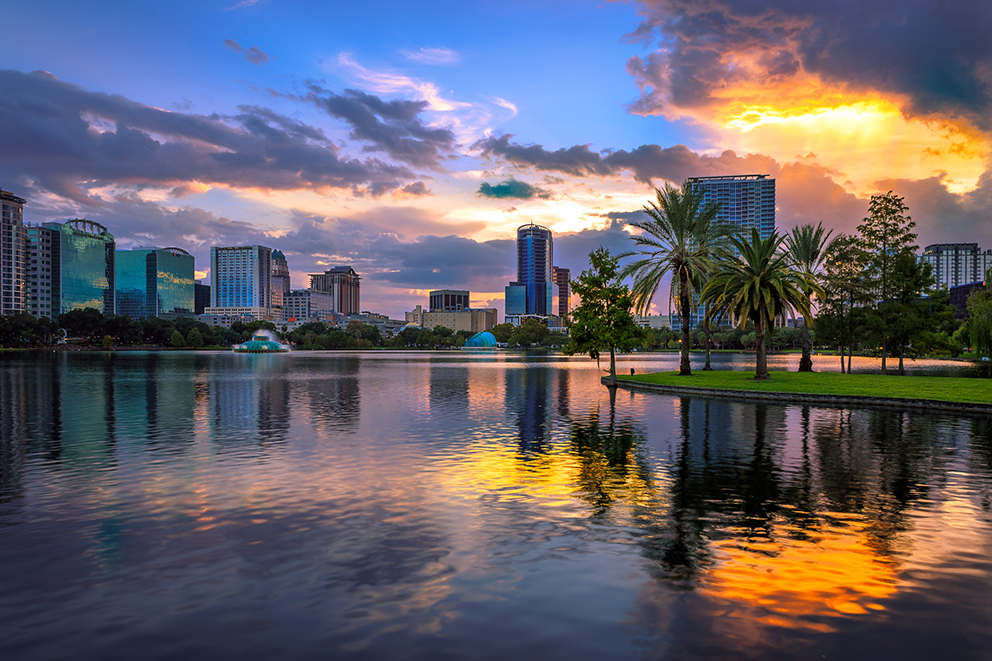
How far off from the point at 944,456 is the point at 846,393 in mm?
17883

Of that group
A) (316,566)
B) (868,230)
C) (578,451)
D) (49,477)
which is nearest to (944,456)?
(578,451)

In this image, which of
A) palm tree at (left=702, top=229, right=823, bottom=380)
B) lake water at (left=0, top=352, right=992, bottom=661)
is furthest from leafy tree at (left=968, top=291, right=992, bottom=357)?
lake water at (left=0, top=352, right=992, bottom=661)

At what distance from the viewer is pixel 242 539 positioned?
415 inches

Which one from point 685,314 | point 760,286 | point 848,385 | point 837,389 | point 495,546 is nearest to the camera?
point 495,546

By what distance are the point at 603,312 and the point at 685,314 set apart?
9.45 m

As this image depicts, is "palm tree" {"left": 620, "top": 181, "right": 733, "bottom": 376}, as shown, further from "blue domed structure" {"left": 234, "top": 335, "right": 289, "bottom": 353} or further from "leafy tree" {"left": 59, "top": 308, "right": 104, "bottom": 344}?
"leafy tree" {"left": 59, "top": 308, "right": 104, "bottom": 344}

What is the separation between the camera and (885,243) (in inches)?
2046

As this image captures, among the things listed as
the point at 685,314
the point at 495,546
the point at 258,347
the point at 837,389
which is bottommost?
the point at 258,347

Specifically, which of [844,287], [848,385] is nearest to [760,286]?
[848,385]

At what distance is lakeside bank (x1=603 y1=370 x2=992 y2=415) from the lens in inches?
1197

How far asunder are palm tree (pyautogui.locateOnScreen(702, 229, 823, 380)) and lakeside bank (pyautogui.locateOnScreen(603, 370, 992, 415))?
3560 mm

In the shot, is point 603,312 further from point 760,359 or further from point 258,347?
point 258,347

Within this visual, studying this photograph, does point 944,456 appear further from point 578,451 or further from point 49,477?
point 49,477

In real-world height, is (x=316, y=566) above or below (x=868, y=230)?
below
